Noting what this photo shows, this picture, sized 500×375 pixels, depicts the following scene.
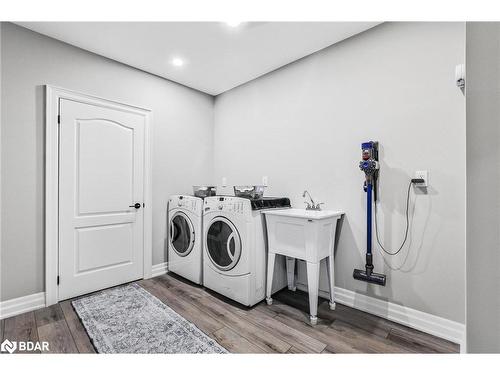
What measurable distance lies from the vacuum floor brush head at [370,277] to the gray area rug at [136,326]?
1.21 metres

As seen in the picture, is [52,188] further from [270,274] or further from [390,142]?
[390,142]

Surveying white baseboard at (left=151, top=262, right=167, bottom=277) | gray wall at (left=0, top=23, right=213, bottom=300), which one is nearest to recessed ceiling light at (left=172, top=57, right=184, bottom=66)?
gray wall at (left=0, top=23, right=213, bottom=300)

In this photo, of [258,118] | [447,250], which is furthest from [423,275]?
[258,118]

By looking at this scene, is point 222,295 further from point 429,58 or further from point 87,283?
point 429,58

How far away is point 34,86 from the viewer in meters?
2.10

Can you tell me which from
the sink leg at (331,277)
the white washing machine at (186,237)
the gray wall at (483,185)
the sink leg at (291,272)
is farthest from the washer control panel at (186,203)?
the gray wall at (483,185)

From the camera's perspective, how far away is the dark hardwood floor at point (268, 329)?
5.25 ft

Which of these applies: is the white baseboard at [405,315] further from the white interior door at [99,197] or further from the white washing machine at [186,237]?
the white interior door at [99,197]

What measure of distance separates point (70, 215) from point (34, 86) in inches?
46.1

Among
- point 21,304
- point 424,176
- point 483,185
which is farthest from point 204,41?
point 21,304

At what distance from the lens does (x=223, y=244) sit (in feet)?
7.58

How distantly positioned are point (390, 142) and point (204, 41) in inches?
73.4

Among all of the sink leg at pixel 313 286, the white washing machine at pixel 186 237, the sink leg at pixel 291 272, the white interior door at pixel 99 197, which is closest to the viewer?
the sink leg at pixel 313 286

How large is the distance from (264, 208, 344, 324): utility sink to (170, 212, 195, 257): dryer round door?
3.14ft
